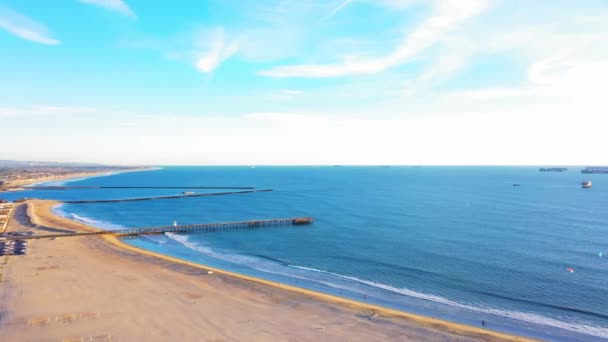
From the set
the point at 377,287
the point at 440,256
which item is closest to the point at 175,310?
the point at 377,287

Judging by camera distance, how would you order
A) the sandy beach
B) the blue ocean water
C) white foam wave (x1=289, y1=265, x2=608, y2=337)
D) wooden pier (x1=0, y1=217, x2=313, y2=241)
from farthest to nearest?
wooden pier (x1=0, y1=217, x2=313, y2=241) → the blue ocean water → white foam wave (x1=289, y1=265, x2=608, y2=337) → the sandy beach

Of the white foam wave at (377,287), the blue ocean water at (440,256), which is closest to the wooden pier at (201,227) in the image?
the blue ocean water at (440,256)

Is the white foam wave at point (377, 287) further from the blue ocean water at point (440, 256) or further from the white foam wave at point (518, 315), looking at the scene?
the blue ocean water at point (440, 256)

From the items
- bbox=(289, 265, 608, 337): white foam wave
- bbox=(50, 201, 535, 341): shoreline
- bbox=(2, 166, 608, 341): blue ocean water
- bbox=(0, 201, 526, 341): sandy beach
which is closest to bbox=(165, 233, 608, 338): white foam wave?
bbox=(289, 265, 608, 337): white foam wave

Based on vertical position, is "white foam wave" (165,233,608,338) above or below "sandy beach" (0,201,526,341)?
below

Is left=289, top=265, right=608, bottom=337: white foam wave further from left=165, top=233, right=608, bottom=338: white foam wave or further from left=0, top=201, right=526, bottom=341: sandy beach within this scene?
left=0, top=201, right=526, bottom=341: sandy beach

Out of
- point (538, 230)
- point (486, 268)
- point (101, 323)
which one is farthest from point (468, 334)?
point (538, 230)

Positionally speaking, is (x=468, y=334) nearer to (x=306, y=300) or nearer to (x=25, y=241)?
(x=306, y=300)

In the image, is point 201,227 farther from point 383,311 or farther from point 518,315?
point 518,315
